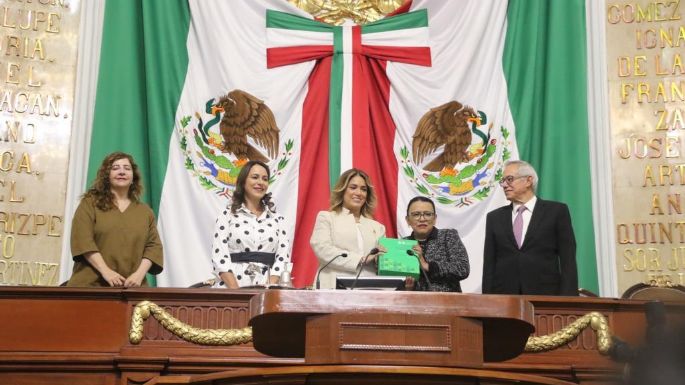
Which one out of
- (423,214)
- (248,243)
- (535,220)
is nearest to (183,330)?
(248,243)

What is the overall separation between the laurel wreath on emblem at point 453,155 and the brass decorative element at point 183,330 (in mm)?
3173

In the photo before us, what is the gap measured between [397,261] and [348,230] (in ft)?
2.66

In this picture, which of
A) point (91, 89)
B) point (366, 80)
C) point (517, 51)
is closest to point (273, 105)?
point (366, 80)

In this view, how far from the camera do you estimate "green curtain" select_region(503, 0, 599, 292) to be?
7418 millimetres

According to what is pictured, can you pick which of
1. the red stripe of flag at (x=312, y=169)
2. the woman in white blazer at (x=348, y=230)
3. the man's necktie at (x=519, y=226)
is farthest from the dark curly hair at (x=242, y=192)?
the red stripe of flag at (x=312, y=169)

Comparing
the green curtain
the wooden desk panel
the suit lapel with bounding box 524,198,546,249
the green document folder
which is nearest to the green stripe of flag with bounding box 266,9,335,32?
the green curtain

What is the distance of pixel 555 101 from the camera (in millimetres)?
7582

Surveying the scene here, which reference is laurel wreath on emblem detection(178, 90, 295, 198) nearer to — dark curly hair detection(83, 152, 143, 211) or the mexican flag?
the mexican flag

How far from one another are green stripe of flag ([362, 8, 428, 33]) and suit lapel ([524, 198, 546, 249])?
2.74 metres

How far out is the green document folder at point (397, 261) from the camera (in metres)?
4.72

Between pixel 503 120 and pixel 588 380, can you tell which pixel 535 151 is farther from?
pixel 588 380

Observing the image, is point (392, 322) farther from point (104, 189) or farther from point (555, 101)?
point (555, 101)

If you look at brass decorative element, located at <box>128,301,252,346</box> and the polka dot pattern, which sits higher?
the polka dot pattern

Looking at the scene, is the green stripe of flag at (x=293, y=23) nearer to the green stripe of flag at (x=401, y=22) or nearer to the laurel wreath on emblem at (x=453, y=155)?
the green stripe of flag at (x=401, y=22)
